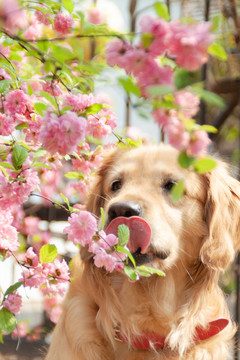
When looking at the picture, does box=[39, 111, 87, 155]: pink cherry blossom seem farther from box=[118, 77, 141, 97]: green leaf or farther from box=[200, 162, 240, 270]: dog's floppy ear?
box=[200, 162, 240, 270]: dog's floppy ear

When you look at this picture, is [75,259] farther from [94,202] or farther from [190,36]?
[190,36]

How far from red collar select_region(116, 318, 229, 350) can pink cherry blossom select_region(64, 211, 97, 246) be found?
2.79ft

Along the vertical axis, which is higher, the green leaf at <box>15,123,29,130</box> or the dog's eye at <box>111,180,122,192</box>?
the green leaf at <box>15,123,29,130</box>

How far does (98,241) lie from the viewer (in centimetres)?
148

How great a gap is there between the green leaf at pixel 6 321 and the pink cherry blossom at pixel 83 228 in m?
0.36

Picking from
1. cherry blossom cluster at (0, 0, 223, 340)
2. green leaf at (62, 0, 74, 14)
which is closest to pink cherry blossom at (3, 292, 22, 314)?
cherry blossom cluster at (0, 0, 223, 340)

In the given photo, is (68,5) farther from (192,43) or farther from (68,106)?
(192,43)

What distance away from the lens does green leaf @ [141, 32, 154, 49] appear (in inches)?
32.0

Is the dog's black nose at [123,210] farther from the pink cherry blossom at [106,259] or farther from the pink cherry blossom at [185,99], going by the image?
the pink cherry blossom at [185,99]

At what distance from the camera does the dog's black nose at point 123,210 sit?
1860 mm

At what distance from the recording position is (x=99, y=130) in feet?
5.56

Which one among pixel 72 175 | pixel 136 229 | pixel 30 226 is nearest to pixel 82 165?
pixel 72 175

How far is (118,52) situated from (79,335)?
155 centimetres

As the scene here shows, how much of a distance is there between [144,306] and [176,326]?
0.17 meters
